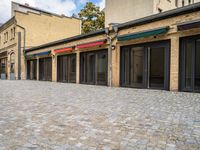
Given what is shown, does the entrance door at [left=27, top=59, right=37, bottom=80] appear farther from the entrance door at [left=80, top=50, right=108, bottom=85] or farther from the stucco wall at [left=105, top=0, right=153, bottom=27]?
the stucco wall at [left=105, top=0, right=153, bottom=27]

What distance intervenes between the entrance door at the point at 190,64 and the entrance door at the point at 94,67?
5210mm

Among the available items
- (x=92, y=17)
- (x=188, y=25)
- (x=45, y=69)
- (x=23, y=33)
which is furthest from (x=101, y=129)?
(x=92, y=17)

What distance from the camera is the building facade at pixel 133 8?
19.9m

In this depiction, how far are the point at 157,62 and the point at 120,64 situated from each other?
2507 mm

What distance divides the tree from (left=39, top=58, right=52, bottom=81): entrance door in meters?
11.9

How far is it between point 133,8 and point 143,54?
12.7 metres

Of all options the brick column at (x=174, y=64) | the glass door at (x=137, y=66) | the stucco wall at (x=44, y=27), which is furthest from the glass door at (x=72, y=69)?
the stucco wall at (x=44, y=27)

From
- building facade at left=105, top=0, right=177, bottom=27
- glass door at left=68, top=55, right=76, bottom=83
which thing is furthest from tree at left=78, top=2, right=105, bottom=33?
glass door at left=68, top=55, right=76, bottom=83

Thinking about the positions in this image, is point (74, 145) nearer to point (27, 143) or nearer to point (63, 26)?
point (27, 143)

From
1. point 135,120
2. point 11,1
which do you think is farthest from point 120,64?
point 11,1

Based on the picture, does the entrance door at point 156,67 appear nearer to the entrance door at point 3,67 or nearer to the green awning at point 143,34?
the green awning at point 143,34

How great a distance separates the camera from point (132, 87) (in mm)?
11086

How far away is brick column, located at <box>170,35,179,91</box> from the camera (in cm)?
897

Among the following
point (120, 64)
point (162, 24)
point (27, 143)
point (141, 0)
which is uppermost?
point (141, 0)
